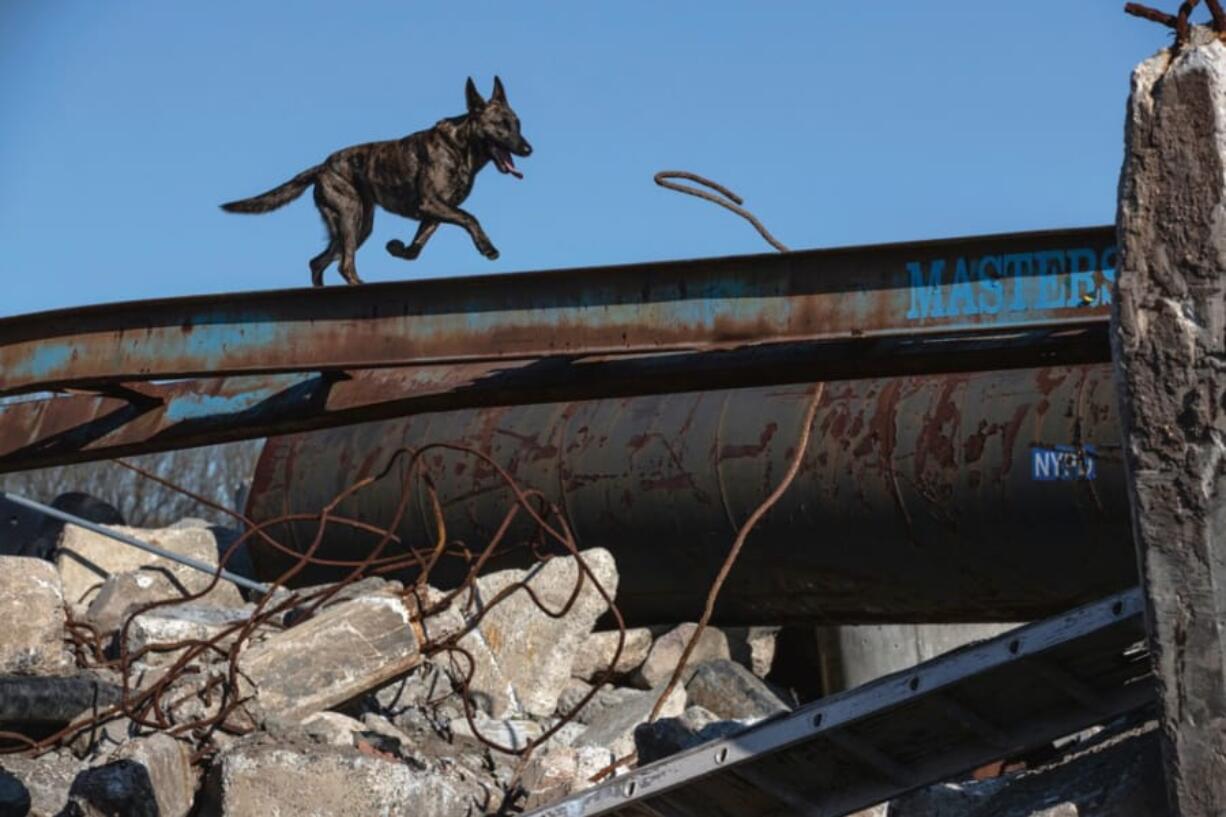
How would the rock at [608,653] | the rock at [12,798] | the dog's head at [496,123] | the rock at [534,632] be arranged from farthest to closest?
the dog's head at [496,123] < the rock at [608,653] < the rock at [534,632] < the rock at [12,798]

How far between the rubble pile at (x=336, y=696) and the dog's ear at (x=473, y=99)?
294 cm

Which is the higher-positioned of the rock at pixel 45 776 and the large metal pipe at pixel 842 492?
the large metal pipe at pixel 842 492

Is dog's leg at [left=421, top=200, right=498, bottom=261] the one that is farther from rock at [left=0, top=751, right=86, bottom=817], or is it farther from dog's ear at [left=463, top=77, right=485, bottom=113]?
rock at [left=0, top=751, right=86, bottom=817]

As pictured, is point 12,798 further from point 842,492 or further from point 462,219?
point 462,219

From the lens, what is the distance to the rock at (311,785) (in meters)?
5.52

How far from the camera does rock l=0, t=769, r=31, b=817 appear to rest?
5.72 metres

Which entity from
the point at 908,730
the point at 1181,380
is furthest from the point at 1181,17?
the point at 908,730

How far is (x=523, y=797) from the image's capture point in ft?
19.6

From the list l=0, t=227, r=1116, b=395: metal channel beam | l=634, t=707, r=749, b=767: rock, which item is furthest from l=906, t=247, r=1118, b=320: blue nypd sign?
l=634, t=707, r=749, b=767: rock

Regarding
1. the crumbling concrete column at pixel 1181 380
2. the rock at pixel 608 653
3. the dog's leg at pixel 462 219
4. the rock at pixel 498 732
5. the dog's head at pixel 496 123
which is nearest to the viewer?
the crumbling concrete column at pixel 1181 380

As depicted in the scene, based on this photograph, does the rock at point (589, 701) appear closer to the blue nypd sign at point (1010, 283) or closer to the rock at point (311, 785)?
the rock at point (311, 785)

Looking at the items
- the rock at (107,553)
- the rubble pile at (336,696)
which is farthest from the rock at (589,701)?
the rock at (107,553)

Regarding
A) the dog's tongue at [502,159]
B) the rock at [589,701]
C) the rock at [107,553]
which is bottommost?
the rock at [589,701]

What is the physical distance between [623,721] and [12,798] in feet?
8.25
